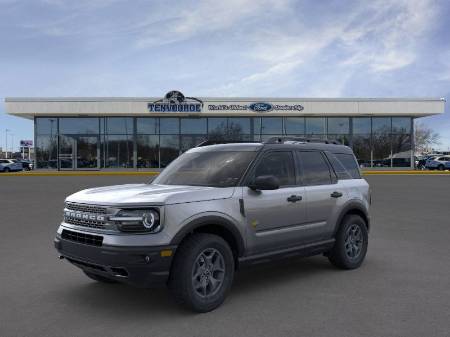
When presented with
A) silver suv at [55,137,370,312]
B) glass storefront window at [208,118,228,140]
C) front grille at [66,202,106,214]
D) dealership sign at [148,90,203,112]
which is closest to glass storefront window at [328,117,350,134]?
glass storefront window at [208,118,228,140]

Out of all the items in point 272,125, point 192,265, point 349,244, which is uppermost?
point 272,125

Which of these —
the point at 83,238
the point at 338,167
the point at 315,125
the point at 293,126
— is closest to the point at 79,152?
the point at 293,126

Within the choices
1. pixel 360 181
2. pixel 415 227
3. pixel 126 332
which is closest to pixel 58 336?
pixel 126 332

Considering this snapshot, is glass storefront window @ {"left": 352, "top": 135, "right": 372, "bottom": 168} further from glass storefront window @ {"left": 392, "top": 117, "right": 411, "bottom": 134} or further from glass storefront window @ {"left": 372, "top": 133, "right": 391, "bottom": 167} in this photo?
glass storefront window @ {"left": 392, "top": 117, "right": 411, "bottom": 134}

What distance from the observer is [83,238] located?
470 centimetres

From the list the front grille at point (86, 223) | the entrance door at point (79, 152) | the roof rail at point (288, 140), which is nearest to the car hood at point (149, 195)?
the front grille at point (86, 223)

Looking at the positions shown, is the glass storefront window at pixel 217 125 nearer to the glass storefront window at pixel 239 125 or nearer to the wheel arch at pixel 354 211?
the glass storefront window at pixel 239 125

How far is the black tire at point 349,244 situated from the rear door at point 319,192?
287 millimetres

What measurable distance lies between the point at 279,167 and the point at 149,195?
1.90 metres

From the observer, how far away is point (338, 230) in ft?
20.8

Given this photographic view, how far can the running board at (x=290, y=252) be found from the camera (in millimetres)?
5070

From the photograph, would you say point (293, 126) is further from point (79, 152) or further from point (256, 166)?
point (256, 166)

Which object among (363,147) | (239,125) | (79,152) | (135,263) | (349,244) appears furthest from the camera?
(363,147)

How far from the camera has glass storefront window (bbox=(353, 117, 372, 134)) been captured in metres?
41.7
